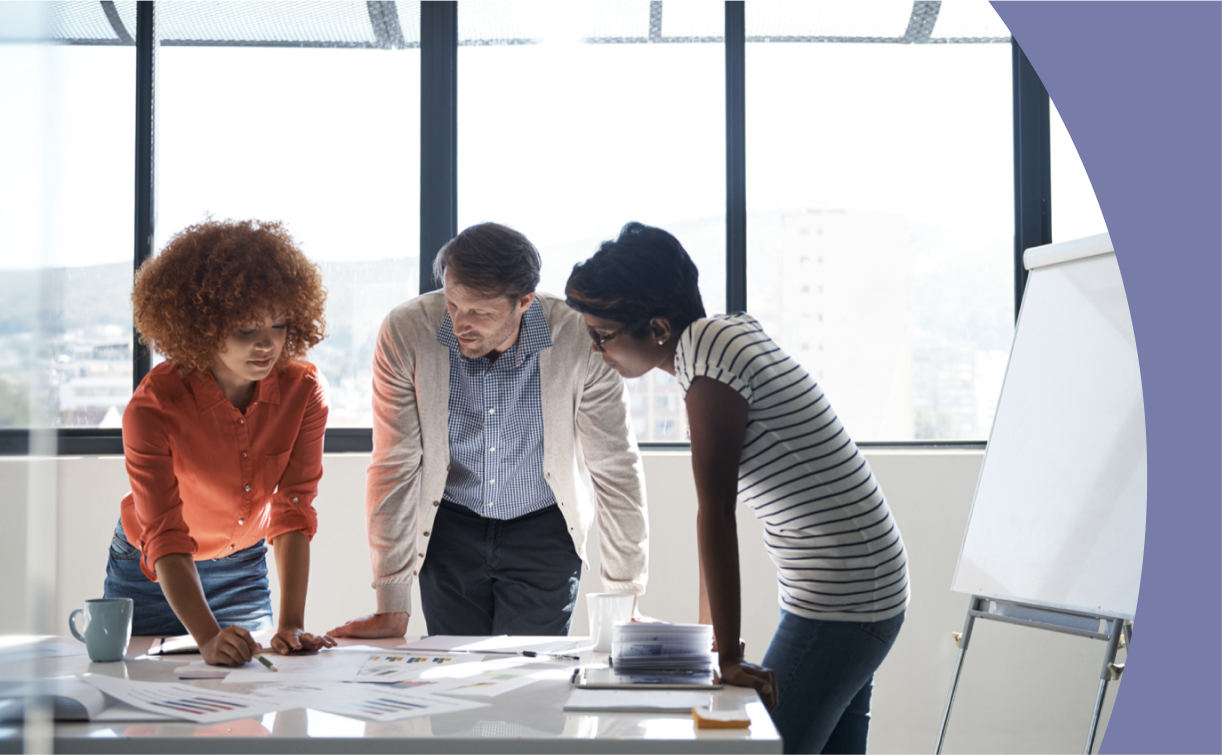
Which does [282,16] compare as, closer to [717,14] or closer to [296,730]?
[717,14]

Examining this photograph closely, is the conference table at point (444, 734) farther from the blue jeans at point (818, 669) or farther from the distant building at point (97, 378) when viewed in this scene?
the distant building at point (97, 378)

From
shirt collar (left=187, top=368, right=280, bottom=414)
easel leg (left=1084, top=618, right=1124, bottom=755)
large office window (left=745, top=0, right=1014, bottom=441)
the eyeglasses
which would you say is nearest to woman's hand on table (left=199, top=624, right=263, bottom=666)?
shirt collar (left=187, top=368, right=280, bottom=414)

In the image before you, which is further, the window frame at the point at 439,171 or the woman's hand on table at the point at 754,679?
the window frame at the point at 439,171

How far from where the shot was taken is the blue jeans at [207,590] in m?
1.63

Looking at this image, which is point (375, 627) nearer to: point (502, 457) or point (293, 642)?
point (293, 642)

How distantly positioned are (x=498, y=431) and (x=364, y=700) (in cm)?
82

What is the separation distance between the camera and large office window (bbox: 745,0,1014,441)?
10.1 feet

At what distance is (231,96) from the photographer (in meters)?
→ 3.05

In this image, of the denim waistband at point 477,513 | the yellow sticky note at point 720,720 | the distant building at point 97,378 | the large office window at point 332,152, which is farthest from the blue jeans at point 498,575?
the distant building at point 97,378

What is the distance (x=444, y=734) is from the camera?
96 centimetres

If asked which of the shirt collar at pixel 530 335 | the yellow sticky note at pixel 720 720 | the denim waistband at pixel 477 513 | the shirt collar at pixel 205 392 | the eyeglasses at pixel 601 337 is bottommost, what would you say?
the yellow sticky note at pixel 720 720

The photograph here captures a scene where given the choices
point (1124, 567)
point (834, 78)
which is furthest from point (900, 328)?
point (1124, 567)

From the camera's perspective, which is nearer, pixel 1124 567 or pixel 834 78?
pixel 1124 567

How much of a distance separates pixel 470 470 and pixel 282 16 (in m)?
2.02
